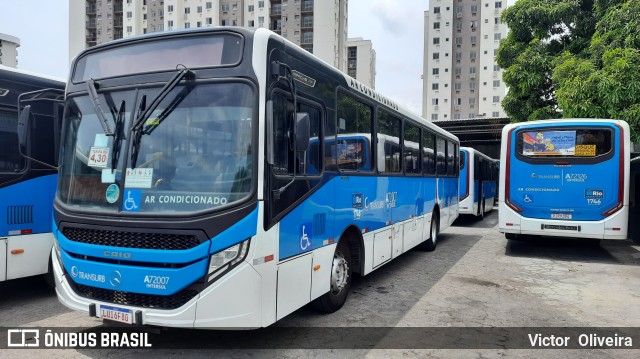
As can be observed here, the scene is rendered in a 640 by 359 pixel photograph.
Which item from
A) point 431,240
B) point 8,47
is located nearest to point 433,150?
point 431,240

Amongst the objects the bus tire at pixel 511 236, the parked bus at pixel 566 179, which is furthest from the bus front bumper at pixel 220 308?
the bus tire at pixel 511 236

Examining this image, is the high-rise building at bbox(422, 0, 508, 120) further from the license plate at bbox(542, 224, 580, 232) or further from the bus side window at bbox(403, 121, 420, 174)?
the bus side window at bbox(403, 121, 420, 174)

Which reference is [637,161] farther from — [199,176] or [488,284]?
[199,176]

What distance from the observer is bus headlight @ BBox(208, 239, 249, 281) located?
3895 mm

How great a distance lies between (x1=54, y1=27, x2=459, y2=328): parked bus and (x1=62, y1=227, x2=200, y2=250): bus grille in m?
0.01

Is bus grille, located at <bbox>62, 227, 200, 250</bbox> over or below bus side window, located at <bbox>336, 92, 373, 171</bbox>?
below

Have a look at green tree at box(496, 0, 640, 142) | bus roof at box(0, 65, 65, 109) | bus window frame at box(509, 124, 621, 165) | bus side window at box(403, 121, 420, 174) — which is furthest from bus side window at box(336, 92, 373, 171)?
green tree at box(496, 0, 640, 142)

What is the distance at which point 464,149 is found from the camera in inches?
728

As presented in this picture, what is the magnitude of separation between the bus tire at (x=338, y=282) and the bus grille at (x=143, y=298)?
2.15 metres

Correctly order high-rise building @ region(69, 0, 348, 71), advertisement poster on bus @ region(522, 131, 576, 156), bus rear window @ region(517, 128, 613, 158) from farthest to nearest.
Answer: high-rise building @ region(69, 0, 348, 71) → advertisement poster on bus @ region(522, 131, 576, 156) → bus rear window @ region(517, 128, 613, 158)

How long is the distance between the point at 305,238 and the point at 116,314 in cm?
196

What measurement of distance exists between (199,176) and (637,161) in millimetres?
13576

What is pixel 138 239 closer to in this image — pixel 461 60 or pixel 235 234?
pixel 235 234

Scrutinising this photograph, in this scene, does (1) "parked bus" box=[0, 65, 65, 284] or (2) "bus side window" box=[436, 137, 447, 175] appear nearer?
(1) "parked bus" box=[0, 65, 65, 284]
